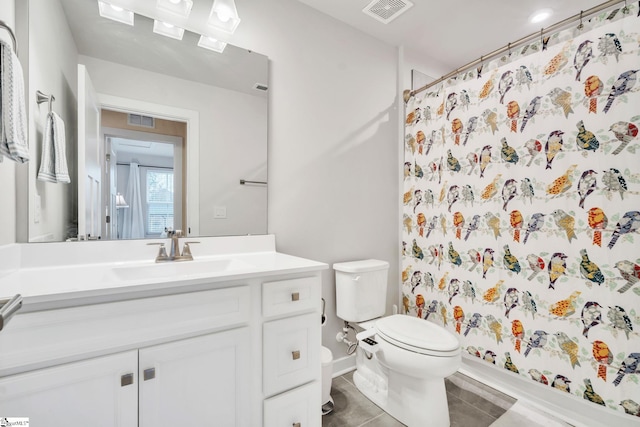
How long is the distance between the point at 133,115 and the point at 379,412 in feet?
6.58

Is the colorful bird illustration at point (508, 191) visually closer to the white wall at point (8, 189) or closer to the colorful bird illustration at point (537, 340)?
the colorful bird illustration at point (537, 340)

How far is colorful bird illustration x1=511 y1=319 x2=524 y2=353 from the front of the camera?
1.60m

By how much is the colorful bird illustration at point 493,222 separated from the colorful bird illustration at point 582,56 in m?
0.77

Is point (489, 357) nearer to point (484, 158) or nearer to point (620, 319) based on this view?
point (620, 319)

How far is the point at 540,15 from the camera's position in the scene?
76.5 inches

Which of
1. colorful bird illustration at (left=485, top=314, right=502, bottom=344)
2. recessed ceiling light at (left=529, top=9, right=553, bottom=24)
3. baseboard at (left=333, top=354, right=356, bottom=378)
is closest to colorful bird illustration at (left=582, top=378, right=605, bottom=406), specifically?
colorful bird illustration at (left=485, top=314, right=502, bottom=344)

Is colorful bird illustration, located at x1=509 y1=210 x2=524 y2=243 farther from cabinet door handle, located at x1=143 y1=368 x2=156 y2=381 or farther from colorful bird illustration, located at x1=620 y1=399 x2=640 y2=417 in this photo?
cabinet door handle, located at x1=143 y1=368 x2=156 y2=381

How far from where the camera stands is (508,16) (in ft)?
6.45

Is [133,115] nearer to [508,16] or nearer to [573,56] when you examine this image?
[573,56]

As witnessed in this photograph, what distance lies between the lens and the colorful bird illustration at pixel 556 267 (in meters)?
1.45

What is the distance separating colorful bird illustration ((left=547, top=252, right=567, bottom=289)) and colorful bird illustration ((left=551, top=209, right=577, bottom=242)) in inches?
4.0

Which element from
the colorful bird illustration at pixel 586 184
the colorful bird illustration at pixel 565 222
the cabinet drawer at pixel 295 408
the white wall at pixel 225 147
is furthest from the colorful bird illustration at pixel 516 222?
the white wall at pixel 225 147

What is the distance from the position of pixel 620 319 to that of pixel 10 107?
2.35 m

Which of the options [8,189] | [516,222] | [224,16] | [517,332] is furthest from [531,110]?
[8,189]
